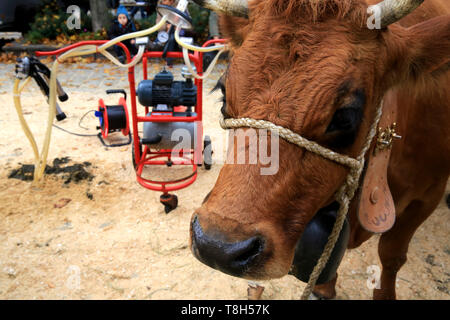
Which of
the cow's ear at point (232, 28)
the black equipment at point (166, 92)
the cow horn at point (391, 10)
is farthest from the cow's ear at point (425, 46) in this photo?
the black equipment at point (166, 92)

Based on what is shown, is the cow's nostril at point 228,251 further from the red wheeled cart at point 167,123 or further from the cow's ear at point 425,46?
the red wheeled cart at point 167,123

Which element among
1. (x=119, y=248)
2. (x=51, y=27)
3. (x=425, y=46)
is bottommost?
(x=119, y=248)

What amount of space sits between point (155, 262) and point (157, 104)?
1790 mm

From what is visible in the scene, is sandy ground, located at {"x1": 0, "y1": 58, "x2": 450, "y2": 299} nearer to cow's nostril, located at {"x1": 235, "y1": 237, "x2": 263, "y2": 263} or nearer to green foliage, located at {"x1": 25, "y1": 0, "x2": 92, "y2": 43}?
cow's nostril, located at {"x1": 235, "y1": 237, "x2": 263, "y2": 263}

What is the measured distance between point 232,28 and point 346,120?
0.98 meters

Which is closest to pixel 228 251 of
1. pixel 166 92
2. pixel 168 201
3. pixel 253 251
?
pixel 253 251

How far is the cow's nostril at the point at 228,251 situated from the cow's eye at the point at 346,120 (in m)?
0.50

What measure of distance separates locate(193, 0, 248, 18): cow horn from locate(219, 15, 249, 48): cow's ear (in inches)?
7.7

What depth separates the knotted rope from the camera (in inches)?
51.1

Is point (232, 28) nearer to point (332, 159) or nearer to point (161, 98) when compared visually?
point (332, 159)

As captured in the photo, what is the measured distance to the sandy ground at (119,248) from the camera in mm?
3053

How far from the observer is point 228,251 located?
1254 millimetres

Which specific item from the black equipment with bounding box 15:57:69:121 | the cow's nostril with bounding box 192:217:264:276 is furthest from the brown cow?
the black equipment with bounding box 15:57:69:121
